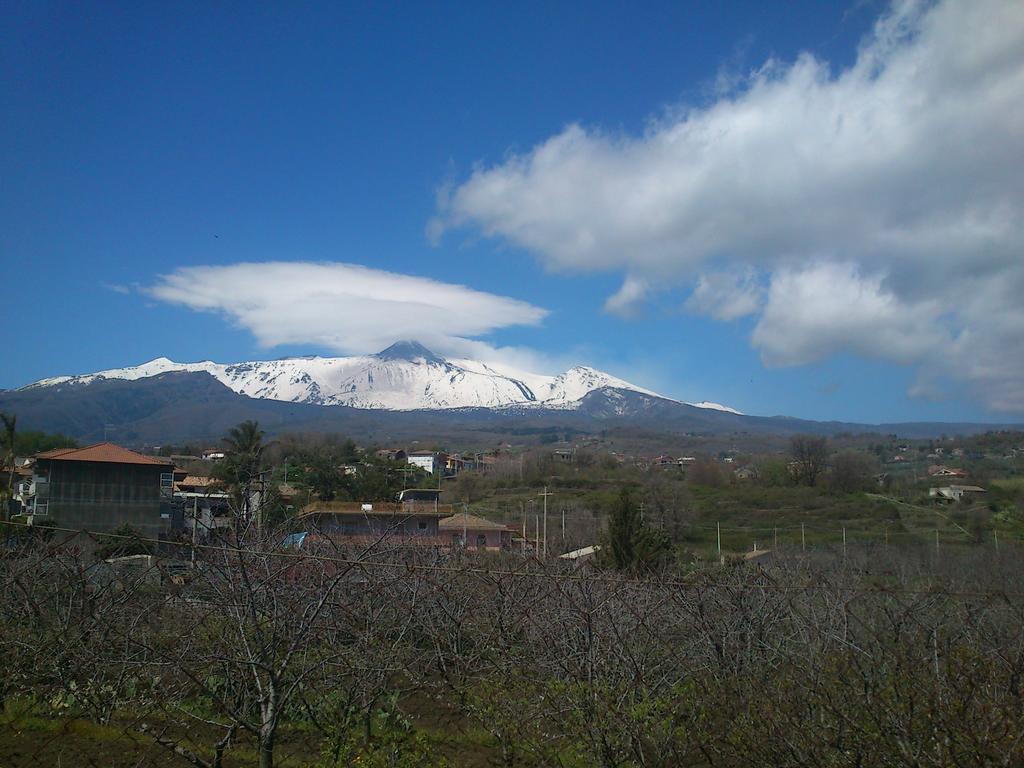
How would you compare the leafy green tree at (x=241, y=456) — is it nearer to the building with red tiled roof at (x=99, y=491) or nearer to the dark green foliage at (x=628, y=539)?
the building with red tiled roof at (x=99, y=491)

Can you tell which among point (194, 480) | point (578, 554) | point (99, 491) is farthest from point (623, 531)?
point (194, 480)

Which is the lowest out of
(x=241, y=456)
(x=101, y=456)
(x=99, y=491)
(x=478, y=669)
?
(x=478, y=669)

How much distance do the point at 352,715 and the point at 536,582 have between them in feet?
10.3

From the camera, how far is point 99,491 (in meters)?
28.5

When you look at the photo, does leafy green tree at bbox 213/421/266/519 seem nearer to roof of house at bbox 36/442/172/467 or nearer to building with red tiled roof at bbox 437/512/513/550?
roof of house at bbox 36/442/172/467

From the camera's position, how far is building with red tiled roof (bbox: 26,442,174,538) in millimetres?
27609

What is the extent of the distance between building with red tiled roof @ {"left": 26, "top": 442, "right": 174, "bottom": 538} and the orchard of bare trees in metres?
20.6

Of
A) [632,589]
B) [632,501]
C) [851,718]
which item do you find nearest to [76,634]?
[632,589]

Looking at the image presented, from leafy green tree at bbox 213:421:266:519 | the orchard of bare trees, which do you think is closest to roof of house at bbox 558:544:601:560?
the orchard of bare trees

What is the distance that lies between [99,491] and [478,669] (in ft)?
83.0

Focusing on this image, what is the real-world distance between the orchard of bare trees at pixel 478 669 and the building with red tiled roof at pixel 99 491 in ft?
67.4

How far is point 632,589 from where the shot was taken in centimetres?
866

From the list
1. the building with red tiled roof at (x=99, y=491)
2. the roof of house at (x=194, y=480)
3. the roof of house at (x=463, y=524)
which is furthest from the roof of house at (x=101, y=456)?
the roof of house at (x=194, y=480)

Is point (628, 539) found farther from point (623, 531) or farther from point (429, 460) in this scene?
point (429, 460)
